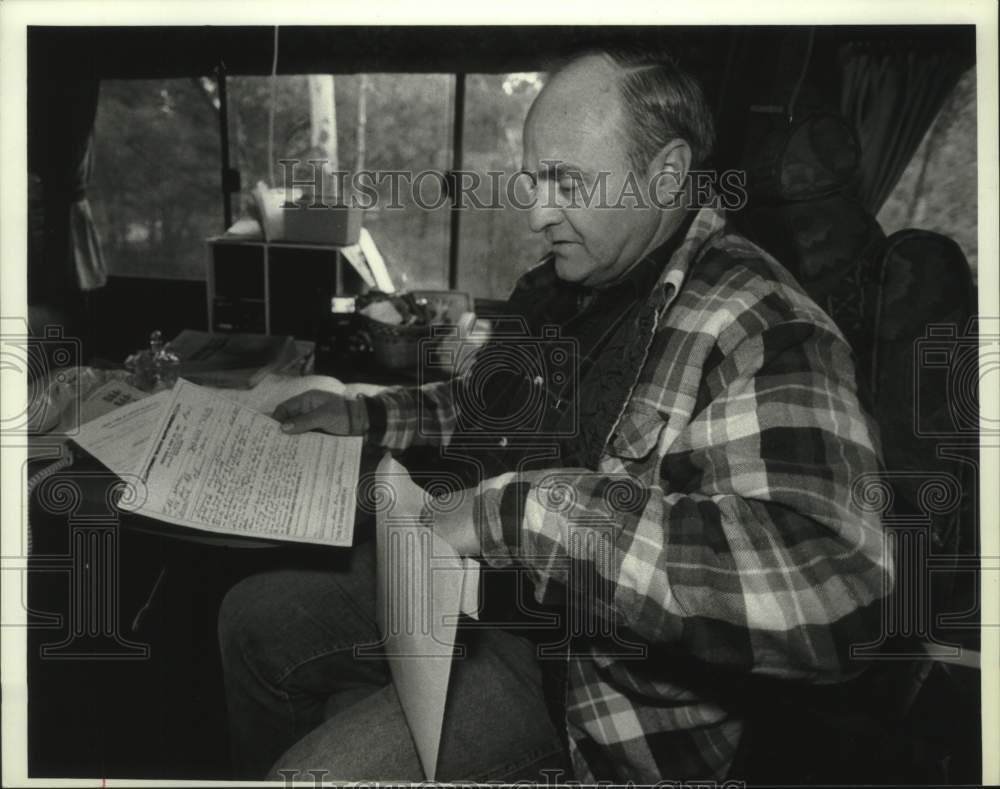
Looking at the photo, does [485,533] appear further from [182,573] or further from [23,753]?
[182,573]

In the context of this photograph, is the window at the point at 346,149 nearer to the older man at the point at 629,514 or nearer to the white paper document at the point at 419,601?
the older man at the point at 629,514

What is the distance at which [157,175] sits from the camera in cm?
524

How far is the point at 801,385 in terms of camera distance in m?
0.75

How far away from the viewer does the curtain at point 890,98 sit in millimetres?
1915

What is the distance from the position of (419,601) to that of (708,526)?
0.31 meters

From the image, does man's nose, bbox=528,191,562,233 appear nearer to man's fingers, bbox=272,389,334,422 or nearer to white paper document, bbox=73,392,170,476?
man's fingers, bbox=272,389,334,422

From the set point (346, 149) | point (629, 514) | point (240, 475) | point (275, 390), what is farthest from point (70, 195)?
point (629, 514)

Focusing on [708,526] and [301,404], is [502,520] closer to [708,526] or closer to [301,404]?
[708,526]

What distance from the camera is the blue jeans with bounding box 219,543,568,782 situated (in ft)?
2.89

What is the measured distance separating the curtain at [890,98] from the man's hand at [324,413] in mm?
1711

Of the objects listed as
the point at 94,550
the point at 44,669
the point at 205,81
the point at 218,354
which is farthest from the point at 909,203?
the point at 205,81

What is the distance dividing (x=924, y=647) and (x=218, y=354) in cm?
131

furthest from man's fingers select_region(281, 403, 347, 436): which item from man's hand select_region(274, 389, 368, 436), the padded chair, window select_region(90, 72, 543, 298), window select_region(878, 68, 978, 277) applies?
window select_region(90, 72, 543, 298)

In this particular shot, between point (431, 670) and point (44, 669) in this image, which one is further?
point (44, 669)
